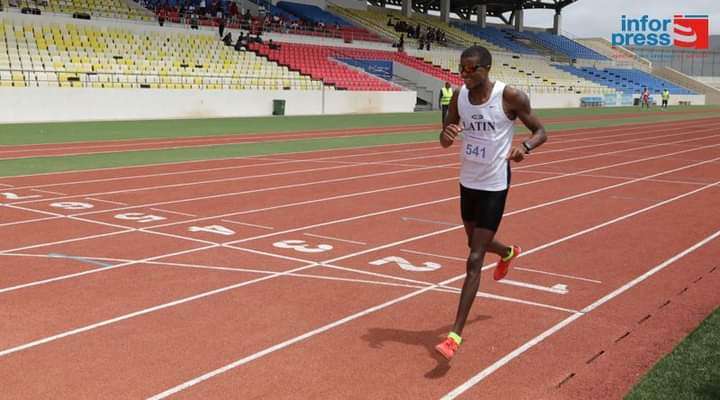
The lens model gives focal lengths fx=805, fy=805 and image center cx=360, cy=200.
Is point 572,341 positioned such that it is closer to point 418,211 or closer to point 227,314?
point 227,314

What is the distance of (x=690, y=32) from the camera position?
93.8 metres

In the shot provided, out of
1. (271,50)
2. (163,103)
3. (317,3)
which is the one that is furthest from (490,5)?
(163,103)

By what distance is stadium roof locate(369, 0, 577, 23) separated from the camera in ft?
245

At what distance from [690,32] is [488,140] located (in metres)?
98.1

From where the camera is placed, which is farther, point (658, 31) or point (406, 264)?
point (658, 31)

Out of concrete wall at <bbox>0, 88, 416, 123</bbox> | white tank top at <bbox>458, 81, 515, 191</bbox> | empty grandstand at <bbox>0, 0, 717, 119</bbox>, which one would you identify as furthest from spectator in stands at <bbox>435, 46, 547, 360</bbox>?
empty grandstand at <bbox>0, 0, 717, 119</bbox>

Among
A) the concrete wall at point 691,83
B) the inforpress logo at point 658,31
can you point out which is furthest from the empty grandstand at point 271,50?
the inforpress logo at point 658,31

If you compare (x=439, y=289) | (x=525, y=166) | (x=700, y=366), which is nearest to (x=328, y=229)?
(x=439, y=289)

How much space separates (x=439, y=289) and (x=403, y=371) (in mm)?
1989

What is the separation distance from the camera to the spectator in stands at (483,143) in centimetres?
503

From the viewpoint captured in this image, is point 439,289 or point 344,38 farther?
point 344,38

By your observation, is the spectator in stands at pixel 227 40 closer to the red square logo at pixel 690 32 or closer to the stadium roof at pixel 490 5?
the stadium roof at pixel 490 5

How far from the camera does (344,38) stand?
52.0 metres

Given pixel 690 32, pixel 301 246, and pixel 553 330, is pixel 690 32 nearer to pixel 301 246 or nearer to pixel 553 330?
pixel 301 246
